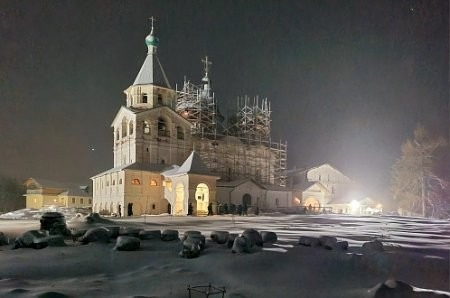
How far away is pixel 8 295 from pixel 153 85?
23859 millimetres

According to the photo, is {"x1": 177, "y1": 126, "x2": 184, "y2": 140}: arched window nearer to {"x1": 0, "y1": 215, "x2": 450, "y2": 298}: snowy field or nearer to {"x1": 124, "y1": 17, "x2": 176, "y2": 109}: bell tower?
{"x1": 124, "y1": 17, "x2": 176, "y2": 109}: bell tower

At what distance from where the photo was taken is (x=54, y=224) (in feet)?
23.7

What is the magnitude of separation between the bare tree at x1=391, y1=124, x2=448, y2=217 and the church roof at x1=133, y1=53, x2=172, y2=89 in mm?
17081

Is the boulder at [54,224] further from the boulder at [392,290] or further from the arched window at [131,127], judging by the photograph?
the arched window at [131,127]

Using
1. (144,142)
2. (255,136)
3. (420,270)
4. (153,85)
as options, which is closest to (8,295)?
(420,270)

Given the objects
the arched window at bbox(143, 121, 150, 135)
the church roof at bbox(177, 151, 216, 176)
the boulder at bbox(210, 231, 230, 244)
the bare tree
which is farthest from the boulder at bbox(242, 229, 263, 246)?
the arched window at bbox(143, 121, 150, 135)

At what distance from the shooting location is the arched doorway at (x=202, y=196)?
22.2 metres

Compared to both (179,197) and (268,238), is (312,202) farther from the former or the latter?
(268,238)

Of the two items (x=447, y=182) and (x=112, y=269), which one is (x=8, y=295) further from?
(x=447, y=182)

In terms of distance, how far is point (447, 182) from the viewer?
13.4 metres

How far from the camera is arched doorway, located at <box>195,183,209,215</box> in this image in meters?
22.2

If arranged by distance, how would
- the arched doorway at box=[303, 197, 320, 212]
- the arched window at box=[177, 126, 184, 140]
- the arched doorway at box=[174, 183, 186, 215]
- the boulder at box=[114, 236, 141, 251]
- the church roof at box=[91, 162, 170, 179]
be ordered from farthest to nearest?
the arched doorway at box=[303, 197, 320, 212], the arched window at box=[177, 126, 184, 140], the church roof at box=[91, 162, 170, 179], the arched doorway at box=[174, 183, 186, 215], the boulder at box=[114, 236, 141, 251]

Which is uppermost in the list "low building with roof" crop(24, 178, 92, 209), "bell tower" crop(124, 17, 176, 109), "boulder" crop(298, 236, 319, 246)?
"bell tower" crop(124, 17, 176, 109)

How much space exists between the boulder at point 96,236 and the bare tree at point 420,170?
1110 cm
